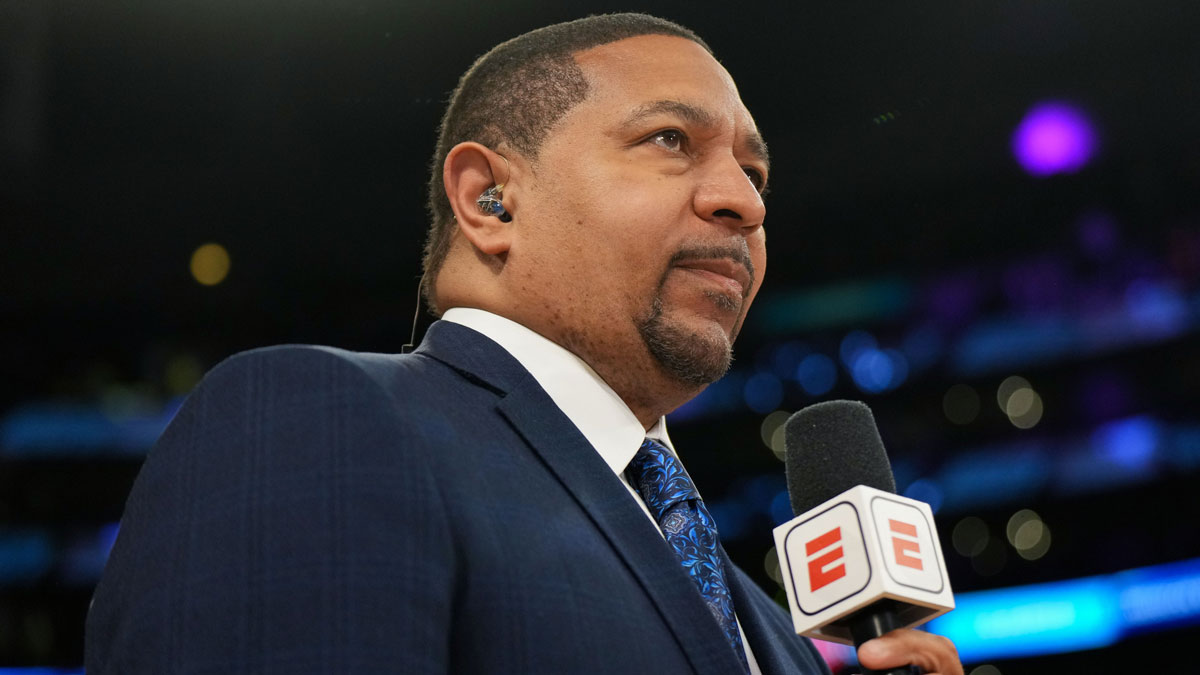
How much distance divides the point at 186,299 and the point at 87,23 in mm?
3707

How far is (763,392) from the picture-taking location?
11.9 metres

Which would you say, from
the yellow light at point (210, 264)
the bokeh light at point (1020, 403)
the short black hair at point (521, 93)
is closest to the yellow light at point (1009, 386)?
the bokeh light at point (1020, 403)

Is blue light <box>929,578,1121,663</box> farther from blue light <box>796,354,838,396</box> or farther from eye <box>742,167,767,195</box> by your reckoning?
eye <box>742,167,767,195</box>

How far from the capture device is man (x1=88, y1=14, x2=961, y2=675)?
0.95 metres

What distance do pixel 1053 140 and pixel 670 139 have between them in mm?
5789

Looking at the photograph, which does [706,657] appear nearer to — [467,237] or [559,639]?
[559,639]

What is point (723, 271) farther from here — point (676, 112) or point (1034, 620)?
point (1034, 620)

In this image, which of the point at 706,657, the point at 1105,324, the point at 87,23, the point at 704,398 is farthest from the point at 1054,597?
the point at 706,657

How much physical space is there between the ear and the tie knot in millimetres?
376

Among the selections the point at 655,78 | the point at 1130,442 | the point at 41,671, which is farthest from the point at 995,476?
the point at 655,78

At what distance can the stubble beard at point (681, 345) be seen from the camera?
1474 mm

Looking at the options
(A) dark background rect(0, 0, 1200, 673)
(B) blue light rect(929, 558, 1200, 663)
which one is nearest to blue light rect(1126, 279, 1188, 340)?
(A) dark background rect(0, 0, 1200, 673)

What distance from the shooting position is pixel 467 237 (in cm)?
160

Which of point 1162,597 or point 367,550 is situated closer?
point 367,550
